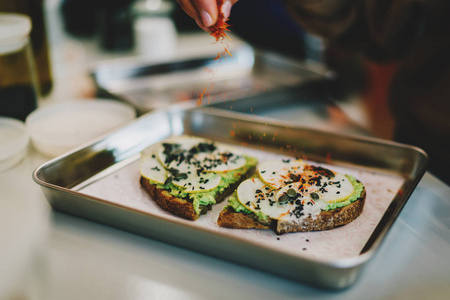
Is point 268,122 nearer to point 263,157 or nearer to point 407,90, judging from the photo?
point 263,157

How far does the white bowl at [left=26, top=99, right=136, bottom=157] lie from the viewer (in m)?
1.68

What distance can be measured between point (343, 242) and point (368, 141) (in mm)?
593

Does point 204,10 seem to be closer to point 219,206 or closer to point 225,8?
point 225,8

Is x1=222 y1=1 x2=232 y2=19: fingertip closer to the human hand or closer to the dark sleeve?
the human hand

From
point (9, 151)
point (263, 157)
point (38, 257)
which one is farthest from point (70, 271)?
point (263, 157)

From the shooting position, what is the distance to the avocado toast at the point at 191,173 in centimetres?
138

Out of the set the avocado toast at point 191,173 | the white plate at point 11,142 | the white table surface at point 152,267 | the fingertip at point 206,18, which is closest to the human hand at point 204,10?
the fingertip at point 206,18

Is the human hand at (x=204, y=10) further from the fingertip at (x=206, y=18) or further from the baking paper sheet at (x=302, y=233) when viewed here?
the baking paper sheet at (x=302, y=233)

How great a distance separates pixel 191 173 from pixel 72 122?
0.79 meters

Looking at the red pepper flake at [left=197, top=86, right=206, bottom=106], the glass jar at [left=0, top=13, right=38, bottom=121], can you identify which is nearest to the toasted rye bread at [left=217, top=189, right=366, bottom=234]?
the red pepper flake at [left=197, top=86, right=206, bottom=106]

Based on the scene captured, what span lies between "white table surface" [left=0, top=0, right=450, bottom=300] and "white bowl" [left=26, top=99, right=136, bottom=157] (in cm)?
37

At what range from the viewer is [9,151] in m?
1.57

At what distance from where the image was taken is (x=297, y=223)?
1.27 metres

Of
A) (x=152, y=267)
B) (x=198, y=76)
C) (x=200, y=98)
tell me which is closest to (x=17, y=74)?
(x=200, y=98)
